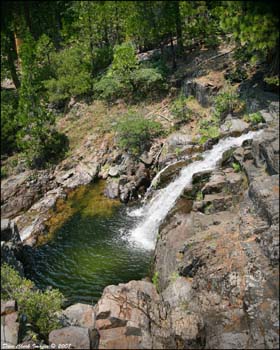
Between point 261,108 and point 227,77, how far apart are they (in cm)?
492

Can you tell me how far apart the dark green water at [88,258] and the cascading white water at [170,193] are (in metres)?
0.75

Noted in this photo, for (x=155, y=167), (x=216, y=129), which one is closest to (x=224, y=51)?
(x=216, y=129)

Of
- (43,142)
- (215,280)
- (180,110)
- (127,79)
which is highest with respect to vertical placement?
(127,79)

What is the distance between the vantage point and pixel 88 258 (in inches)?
641

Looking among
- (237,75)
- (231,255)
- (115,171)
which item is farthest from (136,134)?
(231,255)

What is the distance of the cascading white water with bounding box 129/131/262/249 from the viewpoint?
17766mm

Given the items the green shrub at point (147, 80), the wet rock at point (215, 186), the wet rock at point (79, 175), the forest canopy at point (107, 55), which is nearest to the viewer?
the wet rock at point (215, 186)

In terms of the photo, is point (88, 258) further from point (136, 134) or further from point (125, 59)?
point (125, 59)

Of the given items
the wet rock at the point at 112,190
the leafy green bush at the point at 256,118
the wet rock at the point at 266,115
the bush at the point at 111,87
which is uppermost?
the bush at the point at 111,87

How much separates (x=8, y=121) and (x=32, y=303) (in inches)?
195

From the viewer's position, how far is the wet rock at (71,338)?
905cm

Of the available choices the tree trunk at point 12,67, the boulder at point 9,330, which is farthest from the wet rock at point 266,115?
the boulder at point 9,330

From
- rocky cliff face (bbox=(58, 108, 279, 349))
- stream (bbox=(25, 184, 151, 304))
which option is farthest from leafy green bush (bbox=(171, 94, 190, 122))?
rocky cliff face (bbox=(58, 108, 279, 349))

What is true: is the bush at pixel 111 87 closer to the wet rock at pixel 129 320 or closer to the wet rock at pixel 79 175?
the wet rock at pixel 79 175
